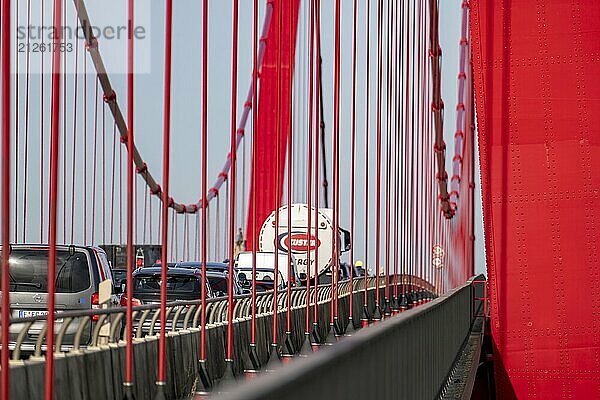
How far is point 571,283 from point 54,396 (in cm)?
683

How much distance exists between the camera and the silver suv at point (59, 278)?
14.1 m

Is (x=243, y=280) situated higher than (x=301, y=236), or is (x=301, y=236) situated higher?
(x=301, y=236)

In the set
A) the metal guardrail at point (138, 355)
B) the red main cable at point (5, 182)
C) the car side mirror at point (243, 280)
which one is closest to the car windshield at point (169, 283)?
the metal guardrail at point (138, 355)

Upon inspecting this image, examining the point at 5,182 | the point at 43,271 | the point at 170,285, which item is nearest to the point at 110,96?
the point at 170,285

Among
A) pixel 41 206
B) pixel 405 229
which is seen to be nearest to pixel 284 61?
pixel 405 229

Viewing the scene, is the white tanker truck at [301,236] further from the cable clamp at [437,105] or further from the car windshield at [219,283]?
the car windshield at [219,283]

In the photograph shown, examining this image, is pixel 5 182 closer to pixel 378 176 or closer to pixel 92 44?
pixel 92 44

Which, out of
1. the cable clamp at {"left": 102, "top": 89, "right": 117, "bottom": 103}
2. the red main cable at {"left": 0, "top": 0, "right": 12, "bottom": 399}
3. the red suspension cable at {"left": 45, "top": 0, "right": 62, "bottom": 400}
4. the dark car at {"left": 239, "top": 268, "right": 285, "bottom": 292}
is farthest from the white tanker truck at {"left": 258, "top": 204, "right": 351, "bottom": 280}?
the red main cable at {"left": 0, "top": 0, "right": 12, "bottom": 399}

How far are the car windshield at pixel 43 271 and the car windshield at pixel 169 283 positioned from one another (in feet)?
11.2

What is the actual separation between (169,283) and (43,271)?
442 cm

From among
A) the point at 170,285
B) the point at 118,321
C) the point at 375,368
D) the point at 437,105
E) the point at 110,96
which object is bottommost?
the point at 170,285

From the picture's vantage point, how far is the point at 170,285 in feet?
61.4

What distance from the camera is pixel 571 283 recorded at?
14109mm

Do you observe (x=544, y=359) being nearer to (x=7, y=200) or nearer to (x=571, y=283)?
(x=571, y=283)
